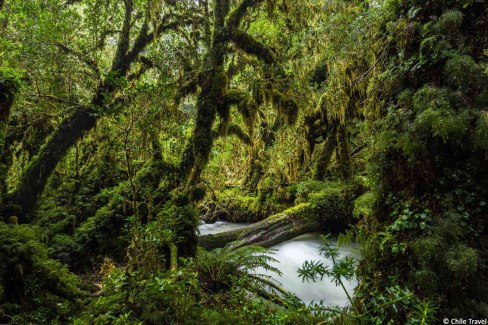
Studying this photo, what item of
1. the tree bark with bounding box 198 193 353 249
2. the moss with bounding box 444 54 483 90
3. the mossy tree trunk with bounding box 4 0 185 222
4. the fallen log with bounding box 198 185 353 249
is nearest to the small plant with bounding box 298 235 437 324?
the moss with bounding box 444 54 483 90

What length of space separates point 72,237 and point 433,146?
691 centimetres

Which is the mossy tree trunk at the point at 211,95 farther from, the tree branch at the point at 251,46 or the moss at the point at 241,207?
the moss at the point at 241,207

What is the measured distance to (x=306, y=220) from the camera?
31.7 ft

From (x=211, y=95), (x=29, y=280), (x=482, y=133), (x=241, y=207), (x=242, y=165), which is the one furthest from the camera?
(x=241, y=207)

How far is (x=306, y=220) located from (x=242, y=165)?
3690 mm

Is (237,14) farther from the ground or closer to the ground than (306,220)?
farther from the ground

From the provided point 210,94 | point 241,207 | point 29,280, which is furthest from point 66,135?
point 241,207

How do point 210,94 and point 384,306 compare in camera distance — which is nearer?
point 384,306

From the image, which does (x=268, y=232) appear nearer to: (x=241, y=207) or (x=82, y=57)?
(x=241, y=207)

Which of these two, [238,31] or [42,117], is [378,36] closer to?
[238,31]

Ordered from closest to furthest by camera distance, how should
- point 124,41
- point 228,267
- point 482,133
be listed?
point 482,133 → point 228,267 → point 124,41

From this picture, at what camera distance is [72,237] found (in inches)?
253

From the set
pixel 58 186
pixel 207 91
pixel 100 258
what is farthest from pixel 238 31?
pixel 58 186

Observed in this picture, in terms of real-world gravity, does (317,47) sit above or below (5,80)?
above
